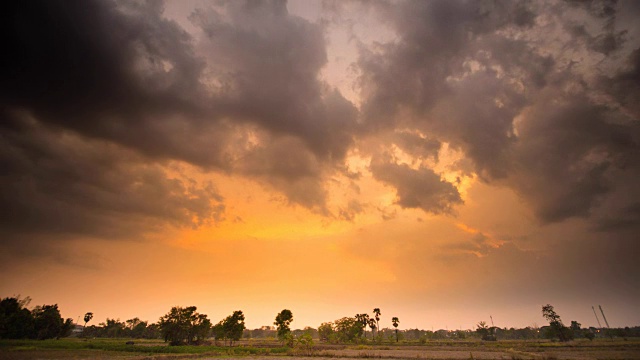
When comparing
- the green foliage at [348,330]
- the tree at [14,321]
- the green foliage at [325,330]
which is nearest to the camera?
the tree at [14,321]

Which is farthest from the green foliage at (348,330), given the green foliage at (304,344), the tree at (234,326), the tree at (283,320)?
the green foliage at (304,344)

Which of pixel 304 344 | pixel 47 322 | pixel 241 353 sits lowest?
pixel 241 353

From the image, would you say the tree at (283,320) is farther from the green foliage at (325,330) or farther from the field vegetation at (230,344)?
the green foliage at (325,330)

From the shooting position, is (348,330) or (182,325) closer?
(182,325)

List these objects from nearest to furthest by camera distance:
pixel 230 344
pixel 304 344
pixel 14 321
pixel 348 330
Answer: pixel 304 344, pixel 14 321, pixel 230 344, pixel 348 330

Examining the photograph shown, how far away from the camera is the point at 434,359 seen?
158 feet

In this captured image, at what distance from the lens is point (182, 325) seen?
84.6m

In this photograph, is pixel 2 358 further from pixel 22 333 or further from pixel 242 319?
pixel 22 333

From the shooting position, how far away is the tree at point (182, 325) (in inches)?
3270

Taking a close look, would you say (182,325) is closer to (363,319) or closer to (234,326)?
(234,326)

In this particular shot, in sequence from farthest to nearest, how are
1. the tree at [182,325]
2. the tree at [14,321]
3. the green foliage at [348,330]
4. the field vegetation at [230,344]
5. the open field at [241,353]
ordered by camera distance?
the green foliage at [348,330]
the tree at [182,325]
the tree at [14,321]
the field vegetation at [230,344]
the open field at [241,353]

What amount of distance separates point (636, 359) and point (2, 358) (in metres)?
89.1

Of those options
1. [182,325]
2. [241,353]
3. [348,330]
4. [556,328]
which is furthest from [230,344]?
[556,328]

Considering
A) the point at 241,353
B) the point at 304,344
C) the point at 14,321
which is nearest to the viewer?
the point at 241,353
